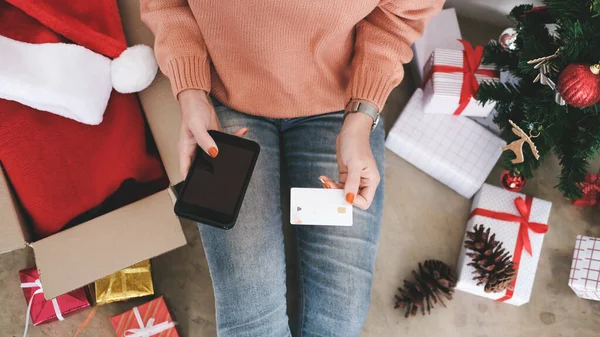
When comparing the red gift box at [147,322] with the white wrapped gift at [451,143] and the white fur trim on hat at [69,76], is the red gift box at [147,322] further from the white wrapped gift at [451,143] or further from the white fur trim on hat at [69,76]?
the white wrapped gift at [451,143]

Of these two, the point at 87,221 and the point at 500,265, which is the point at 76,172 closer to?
the point at 87,221

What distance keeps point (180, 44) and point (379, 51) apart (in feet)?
1.27

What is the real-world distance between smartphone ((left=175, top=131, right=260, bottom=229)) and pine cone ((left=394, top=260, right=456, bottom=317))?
24.8 inches

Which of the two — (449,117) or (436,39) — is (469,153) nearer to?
(449,117)

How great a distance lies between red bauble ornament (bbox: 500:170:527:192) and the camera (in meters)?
1.24

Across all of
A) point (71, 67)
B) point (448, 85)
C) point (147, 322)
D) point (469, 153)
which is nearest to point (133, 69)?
point (71, 67)

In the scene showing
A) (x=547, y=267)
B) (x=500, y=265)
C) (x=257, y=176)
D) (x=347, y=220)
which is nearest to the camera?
(x=347, y=220)

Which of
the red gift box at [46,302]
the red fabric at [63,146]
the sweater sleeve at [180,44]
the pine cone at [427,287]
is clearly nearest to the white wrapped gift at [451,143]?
the pine cone at [427,287]

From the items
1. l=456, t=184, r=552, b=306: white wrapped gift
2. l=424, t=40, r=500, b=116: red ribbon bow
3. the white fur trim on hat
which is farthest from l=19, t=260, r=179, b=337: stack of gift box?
l=424, t=40, r=500, b=116: red ribbon bow

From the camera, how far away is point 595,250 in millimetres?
1173

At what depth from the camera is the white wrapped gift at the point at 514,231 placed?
117cm

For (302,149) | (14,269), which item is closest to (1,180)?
(14,269)

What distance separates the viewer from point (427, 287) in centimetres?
120

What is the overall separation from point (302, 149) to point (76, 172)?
1.67 ft
